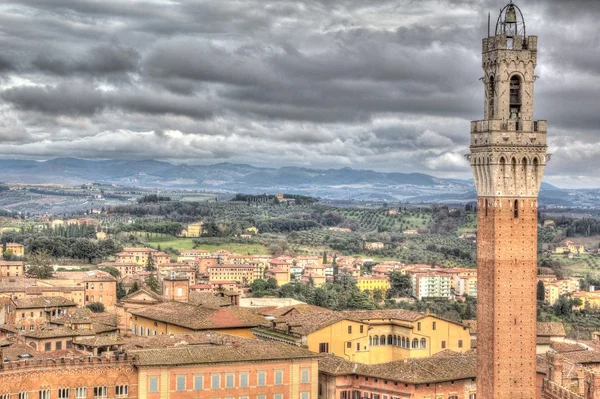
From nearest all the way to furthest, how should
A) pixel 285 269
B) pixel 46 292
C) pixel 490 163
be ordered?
1. pixel 490 163
2. pixel 46 292
3. pixel 285 269

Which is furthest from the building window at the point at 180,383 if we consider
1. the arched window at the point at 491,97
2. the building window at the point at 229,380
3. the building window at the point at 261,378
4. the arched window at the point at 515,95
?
the arched window at the point at 515,95

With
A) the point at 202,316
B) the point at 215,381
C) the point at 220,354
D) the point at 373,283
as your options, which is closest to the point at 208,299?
the point at 202,316

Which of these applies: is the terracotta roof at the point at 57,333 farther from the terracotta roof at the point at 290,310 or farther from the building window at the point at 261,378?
the building window at the point at 261,378

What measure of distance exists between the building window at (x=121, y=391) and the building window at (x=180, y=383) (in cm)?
211

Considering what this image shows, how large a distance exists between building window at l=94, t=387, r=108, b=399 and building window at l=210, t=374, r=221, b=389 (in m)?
4.61

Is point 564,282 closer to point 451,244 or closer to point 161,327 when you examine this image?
point 451,244

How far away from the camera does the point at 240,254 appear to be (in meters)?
156

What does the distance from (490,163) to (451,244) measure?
14006 cm

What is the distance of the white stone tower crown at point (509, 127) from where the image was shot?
1539 inches

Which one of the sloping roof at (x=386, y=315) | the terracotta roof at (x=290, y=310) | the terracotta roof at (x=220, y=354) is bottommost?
the terracotta roof at (x=220, y=354)

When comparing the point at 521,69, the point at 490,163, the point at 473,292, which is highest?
the point at 521,69

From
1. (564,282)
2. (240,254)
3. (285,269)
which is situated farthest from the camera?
(240,254)

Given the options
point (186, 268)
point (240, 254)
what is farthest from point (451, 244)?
point (186, 268)

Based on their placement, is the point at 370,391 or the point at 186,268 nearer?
the point at 370,391
